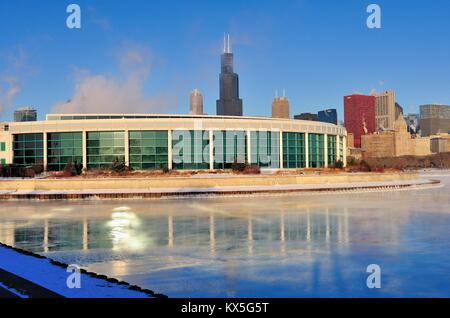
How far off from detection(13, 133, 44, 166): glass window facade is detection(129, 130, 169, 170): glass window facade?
39.9 feet

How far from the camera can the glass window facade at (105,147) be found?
61.0 m

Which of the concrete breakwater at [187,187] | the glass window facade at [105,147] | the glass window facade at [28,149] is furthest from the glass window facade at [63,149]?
the concrete breakwater at [187,187]

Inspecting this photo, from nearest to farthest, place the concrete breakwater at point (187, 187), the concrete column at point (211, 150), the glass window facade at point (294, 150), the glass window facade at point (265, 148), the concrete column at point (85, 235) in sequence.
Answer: the concrete column at point (85, 235) → the concrete breakwater at point (187, 187) → the concrete column at point (211, 150) → the glass window facade at point (265, 148) → the glass window facade at point (294, 150)

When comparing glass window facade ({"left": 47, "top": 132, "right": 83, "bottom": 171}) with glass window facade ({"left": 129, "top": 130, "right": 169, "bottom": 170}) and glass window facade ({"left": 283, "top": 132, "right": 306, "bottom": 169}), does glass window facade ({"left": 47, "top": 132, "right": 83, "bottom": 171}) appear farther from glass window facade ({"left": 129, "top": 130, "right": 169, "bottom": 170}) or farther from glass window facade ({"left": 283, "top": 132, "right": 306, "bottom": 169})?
glass window facade ({"left": 283, "top": 132, "right": 306, "bottom": 169})

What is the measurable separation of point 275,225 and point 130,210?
9061 millimetres

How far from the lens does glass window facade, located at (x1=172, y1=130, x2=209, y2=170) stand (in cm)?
6172

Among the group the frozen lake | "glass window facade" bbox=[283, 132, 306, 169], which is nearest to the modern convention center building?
"glass window facade" bbox=[283, 132, 306, 169]

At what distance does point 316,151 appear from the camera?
7194cm

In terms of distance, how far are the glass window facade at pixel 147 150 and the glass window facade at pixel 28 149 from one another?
12149mm

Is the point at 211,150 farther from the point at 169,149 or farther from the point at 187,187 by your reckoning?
the point at 187,187

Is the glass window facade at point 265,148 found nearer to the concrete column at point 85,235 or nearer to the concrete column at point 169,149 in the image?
the concrete column at point 169,149

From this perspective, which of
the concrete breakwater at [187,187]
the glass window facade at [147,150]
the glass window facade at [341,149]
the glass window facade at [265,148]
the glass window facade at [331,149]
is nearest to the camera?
the concrete breakwater at [187,187]
